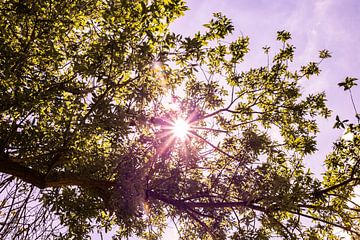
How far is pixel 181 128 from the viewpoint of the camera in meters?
9.57

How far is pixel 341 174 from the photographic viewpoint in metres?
8.55

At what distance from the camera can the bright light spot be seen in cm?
936

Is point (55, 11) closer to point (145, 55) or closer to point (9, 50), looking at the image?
point (9, 50)

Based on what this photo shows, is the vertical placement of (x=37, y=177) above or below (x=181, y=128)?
below

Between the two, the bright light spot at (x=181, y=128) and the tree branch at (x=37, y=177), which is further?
the bright light spot at (x=181, y=128)

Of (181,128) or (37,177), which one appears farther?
(181,128)

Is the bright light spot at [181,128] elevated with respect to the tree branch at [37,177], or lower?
elevated

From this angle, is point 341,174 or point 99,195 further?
point 341,174

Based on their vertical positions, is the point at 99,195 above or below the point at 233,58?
below

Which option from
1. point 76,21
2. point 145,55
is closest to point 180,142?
point 145,55

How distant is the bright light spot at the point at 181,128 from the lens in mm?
9359

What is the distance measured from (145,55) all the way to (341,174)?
6743 millimetres

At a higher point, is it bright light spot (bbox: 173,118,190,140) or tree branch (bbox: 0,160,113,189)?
bright light spot (bbox: 173,118,190,140)

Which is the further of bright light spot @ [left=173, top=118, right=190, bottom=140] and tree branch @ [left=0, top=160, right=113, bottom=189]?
bright light spot @ [left=173, top=118, right=190, bottom=140]
